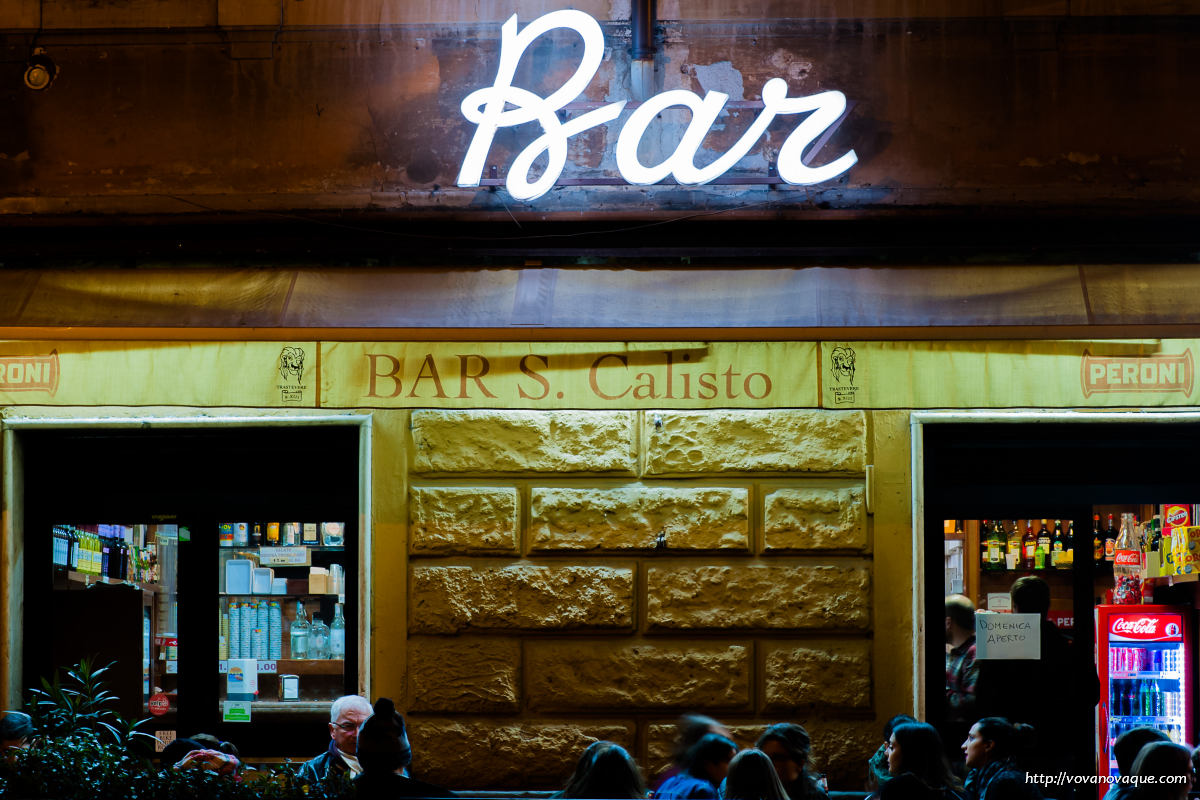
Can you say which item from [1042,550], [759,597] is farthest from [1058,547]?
[759,597]

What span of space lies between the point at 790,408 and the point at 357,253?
314 centimetres

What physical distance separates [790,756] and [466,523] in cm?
284

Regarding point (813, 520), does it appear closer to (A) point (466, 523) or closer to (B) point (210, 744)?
(A) point (466, 523)

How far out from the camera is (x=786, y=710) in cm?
841

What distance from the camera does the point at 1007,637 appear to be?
29.1ft

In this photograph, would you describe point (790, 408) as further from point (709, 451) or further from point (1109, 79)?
point (1109, 79)

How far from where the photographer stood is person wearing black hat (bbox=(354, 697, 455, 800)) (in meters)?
5.74

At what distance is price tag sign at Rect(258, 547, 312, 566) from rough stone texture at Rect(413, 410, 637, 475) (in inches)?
48.1

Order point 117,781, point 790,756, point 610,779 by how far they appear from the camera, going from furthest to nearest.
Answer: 1. point 790,756
2. point 610,779
3. point 117,781

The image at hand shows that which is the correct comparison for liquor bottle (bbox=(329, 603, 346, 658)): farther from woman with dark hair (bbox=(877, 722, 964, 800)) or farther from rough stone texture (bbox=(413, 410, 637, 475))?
woman with dark hair (bbox=(877, 722, 964, 800))

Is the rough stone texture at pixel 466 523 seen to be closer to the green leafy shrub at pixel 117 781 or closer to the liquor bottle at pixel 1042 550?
the green leafy shrub at pixel 117 781

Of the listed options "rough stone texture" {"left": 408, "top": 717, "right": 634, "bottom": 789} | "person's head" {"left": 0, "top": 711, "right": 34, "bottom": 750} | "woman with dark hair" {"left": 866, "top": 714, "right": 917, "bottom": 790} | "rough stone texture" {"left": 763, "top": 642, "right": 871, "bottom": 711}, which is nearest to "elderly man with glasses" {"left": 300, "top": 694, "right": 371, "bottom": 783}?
"rough stone texture" {"left": 408, "top": 717, "right": 634, "bottom": 789}

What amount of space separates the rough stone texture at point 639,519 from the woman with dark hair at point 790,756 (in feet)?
6.42

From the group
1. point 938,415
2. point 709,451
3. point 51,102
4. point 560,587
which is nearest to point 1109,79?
point 938,415
